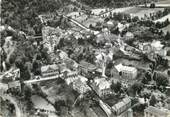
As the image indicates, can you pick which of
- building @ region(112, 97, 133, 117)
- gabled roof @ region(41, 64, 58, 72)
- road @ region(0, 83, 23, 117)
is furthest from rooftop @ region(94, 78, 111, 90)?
road @ region(0, 83, 23, 117)

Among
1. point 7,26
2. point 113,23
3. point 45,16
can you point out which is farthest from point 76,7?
point 7,26

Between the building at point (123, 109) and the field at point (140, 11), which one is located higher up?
the field at point (140, 11)

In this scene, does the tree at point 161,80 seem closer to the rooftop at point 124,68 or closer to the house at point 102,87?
the rooftop at point 124,68

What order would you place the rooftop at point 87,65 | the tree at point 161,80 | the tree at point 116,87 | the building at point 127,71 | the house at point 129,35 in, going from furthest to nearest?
the house at point 129,35 < the rooftop at point 87,65 < the building at point 127,71 < the tree at point 161,80 < the tree at point 116,87

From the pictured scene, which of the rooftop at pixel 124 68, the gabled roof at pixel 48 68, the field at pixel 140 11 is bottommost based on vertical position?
the rooftop at pixel 124 68

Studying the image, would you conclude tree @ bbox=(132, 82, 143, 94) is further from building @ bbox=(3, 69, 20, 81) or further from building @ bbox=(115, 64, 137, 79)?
building @ bbox=(3, 69, 20, 81)

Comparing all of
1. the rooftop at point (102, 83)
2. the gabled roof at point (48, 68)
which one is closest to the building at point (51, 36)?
the gabled roof at point (48, 68)

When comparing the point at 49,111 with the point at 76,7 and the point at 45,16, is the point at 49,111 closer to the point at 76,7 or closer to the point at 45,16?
the point at 45,16
